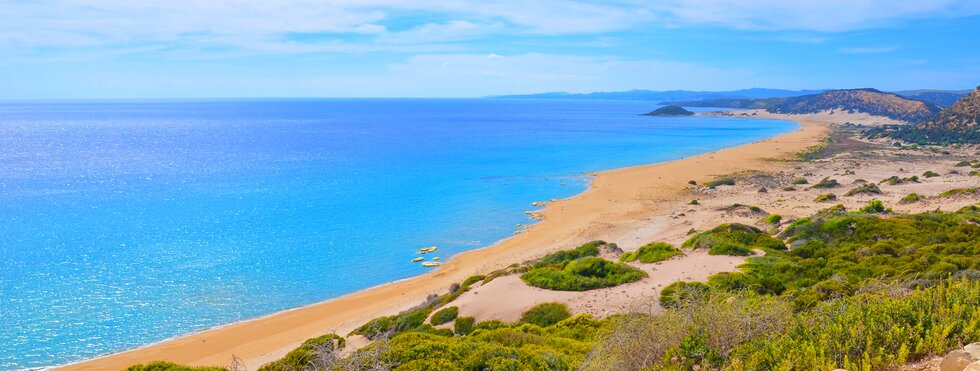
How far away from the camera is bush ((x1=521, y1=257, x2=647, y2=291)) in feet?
70.9

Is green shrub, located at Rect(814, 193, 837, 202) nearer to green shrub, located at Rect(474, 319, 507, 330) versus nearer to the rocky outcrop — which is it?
green shrub, located at Rect(474, 319, 507, 330)

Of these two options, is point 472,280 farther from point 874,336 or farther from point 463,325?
point 874,336

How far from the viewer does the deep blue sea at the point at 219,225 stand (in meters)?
24.0

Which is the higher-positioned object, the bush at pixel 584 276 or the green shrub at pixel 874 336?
the green shrub at pixel 874 336

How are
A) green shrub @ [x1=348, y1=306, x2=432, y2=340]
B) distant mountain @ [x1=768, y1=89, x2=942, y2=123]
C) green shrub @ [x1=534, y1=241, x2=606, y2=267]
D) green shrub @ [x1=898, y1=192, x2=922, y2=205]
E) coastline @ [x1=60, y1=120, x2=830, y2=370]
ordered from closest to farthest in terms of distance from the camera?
green shrub @ [x1=348, y1=306, x2=432, y2=340] → coastline @ [x1=60, y1=120, x2=830, y2=370] → green shrub @ [x1=534, y1=241, x2=606, y2=267] → green shrub @ [x1=898, y1=192, x2=922, y2=205] → distant mountain @ [x1=768, y1=89, x2=942, y2=123]

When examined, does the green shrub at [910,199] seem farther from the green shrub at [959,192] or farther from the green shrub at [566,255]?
the green shrub at [566,255]

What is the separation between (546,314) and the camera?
63.4ft

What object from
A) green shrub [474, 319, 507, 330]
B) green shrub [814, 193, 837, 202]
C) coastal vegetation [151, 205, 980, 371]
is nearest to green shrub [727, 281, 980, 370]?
coastal vegetation [151, 205, 980, 371]

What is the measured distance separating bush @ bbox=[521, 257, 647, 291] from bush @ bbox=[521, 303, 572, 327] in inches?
73.8

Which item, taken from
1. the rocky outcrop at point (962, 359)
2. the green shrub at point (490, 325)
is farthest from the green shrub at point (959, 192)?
the rocky outcrop at point (962, 359)

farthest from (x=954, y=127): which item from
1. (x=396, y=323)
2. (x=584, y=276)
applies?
(x=396, y=323)

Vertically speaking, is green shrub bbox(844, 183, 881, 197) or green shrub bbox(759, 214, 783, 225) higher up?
green shrub bbox(844, 183, 881, 197)

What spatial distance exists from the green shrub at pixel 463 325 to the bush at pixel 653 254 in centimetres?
951

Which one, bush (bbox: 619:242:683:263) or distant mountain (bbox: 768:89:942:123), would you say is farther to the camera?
distant mountain (bbox: 768:89:942:123)
